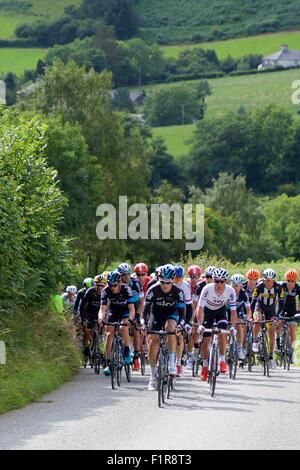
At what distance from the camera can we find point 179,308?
18.1 m

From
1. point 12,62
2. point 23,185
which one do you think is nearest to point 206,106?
point 12,62

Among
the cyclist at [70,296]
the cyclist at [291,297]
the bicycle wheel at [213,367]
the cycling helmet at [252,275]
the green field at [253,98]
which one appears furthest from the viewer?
the green field at [253,98]

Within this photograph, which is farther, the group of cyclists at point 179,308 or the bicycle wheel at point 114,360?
the bicycle wheel at point 114,360

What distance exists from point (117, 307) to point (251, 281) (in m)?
5.87

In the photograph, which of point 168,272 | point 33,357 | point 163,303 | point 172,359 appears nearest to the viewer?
point 168,272

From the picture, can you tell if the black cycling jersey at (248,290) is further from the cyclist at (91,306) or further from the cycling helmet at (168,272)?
the cycling helmet at (168,272)

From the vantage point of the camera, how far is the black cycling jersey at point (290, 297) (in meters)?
25.5

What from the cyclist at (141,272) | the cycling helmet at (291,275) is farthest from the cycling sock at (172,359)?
the cycling helmet at (291,275)

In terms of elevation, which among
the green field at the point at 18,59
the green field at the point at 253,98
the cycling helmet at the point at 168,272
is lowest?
the green field at the point at 253,98

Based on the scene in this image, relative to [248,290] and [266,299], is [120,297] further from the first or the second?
[248,290]

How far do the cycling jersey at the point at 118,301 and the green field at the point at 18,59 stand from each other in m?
159

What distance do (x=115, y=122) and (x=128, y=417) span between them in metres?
61.0

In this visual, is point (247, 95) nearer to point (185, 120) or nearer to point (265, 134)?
point (185, 120)

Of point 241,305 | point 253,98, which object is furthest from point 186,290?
point 253,98
